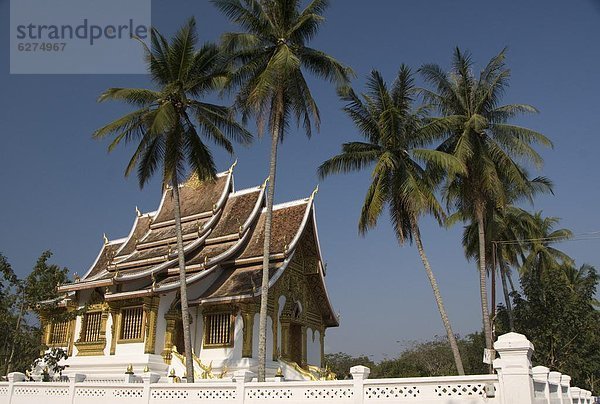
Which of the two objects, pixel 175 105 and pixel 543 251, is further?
pixel 543 251

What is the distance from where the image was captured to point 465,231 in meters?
29.1

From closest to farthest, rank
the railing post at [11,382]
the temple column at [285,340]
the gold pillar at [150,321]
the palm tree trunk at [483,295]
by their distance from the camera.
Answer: the railing post at [11,382], the palm tree trunk at [483,295], the gold pillar at [150,321], the temple column at [285,340]

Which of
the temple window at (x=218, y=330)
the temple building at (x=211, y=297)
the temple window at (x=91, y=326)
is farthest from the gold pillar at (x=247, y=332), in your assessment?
the temple window at (x=91, y=326)

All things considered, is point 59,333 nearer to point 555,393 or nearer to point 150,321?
point 150,321

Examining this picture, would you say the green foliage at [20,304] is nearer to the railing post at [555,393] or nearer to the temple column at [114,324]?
the temple column at [114,324]

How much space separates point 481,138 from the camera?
2012 centimetres

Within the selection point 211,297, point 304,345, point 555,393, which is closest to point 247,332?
point 211,297

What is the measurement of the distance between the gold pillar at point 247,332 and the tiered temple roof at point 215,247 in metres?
0.83

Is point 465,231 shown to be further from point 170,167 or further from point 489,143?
point 170,167

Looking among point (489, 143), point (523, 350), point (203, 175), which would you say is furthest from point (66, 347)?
point (523, 350)

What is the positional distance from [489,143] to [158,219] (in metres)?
15.4

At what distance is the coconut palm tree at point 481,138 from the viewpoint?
1928cm

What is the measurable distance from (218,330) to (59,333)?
8.06 metres

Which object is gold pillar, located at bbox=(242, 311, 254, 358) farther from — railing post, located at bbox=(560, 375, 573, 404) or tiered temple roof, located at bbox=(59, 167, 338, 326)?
railing post, located at bbox=(560, 375, 573, 404)
